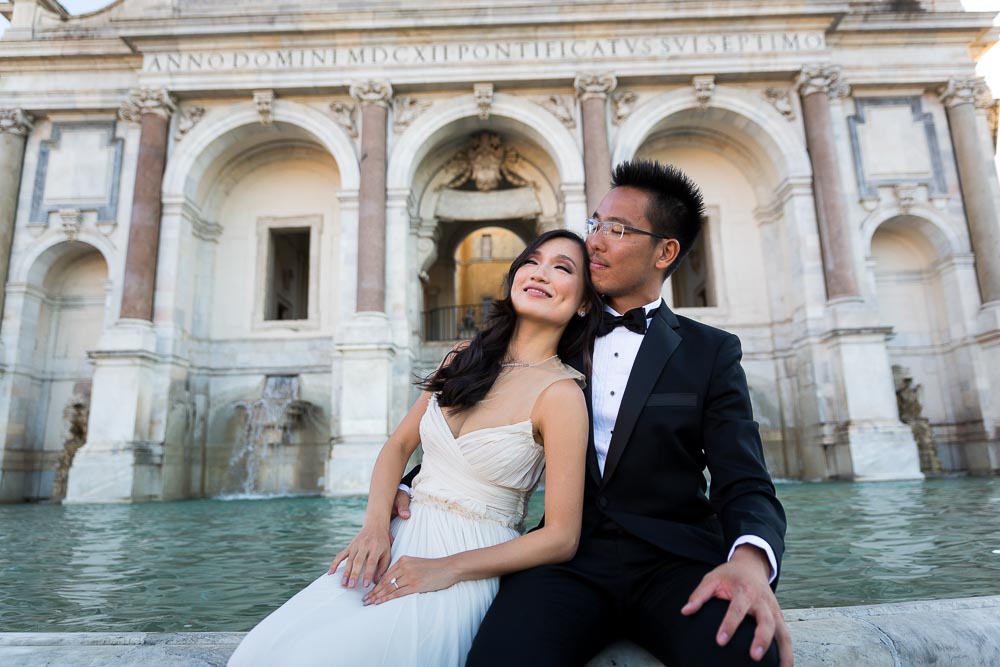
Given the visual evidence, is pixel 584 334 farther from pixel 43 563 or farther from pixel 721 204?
pixel 721 204

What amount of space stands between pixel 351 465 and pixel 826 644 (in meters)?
10.1

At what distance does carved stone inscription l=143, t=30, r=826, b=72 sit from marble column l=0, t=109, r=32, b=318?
10.8 feet

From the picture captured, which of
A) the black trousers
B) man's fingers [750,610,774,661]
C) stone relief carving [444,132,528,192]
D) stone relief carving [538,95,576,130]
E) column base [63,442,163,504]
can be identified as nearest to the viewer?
man's fingers [750,610,774,661]

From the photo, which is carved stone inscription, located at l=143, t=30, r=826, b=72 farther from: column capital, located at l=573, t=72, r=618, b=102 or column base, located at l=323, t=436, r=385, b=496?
column base, located at l=323, t=436, r=385, b=496

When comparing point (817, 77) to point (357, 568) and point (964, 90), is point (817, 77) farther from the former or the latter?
point (357, 568)

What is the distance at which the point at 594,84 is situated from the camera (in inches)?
503

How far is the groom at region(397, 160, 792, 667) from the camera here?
143cm

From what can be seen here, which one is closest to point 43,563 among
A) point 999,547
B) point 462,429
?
point 462,429

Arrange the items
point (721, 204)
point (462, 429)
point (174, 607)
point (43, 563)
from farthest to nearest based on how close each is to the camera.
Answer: point (721, 204)
point (43, 563)
point (174, 607)
point (462, 429)

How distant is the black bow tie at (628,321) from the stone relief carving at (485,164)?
42.8 feet

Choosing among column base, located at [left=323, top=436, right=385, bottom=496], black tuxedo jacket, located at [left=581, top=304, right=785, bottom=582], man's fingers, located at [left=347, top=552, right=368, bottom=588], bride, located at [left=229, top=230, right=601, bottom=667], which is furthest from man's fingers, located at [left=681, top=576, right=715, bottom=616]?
column base, located at [left=323, top=436, right=385, bottom=496]

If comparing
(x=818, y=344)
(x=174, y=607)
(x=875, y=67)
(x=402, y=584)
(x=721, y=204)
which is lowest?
(x=174, y=607)

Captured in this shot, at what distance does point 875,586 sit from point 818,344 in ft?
33.4

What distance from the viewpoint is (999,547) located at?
3.86 meters
